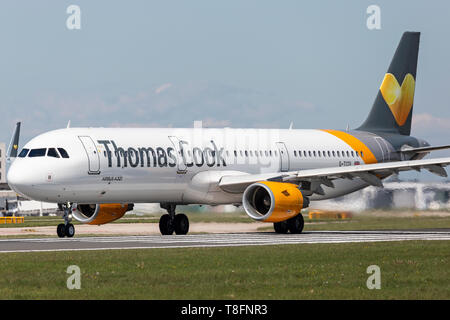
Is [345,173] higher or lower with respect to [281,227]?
higher

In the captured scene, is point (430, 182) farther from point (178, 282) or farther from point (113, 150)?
point (178, 282)

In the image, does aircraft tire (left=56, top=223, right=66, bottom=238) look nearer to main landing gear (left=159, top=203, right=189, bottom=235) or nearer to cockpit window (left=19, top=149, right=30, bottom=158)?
cockpit window (left=19, top=149, right=30, bottom=158)

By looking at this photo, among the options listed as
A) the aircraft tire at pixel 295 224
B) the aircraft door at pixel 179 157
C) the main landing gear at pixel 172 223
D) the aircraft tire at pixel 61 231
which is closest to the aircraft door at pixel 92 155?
the aircraft tire at pixel 61 231

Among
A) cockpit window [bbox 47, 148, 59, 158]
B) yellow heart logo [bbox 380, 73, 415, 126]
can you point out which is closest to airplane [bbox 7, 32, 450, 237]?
cockpit window [bbox 47, 148, 59, 158]

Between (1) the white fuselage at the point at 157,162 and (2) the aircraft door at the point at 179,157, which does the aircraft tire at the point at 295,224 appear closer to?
(1) the white fuselage at the point at 157,162

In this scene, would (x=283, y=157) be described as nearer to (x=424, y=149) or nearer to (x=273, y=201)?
(x=424, y=149)

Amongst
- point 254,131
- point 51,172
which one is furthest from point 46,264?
point 254,131

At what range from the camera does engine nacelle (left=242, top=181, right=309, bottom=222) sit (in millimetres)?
35344

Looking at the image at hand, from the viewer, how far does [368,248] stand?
26531mm

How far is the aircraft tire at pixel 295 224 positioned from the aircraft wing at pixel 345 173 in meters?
1.54

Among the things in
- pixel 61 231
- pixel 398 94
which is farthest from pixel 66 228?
pixel 398 94

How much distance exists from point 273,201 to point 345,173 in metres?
3.82

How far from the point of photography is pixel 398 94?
49.1 m

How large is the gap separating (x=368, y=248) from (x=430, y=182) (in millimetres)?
17906
